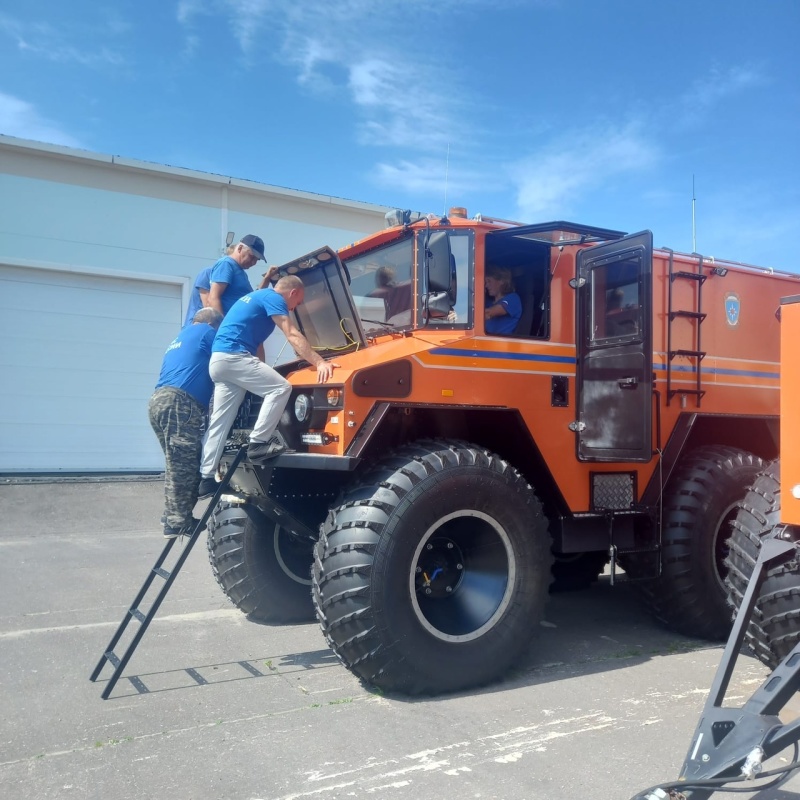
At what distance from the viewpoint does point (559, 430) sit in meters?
5.02

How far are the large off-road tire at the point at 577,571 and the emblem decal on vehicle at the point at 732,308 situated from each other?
2024 mm

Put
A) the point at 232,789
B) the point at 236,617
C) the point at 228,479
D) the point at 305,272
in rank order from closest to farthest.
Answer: the point at 232,789 → the point at 228,479 → the point at 305,272 → the point at 236,617

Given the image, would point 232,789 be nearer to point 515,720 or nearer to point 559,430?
point 515,720

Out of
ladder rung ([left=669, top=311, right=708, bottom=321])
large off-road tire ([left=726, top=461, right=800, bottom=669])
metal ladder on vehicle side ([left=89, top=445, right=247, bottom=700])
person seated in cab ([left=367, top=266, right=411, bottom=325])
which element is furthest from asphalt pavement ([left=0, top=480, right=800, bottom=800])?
ladder rung ([left=669, top=311, right=708, bottom=321])

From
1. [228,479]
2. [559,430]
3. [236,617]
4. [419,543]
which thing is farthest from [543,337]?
[236,617]

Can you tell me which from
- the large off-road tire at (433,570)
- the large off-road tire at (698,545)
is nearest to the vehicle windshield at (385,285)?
the large off-road tire at (433,570)

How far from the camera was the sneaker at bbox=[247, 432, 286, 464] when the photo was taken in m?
4.44

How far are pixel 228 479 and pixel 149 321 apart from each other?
7.84 meters

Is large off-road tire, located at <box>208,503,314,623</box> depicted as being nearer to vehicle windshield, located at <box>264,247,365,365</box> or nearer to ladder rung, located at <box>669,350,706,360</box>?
vehicle windshield, located at <box>264,247,365,365</box>

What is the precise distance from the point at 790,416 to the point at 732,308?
292cm

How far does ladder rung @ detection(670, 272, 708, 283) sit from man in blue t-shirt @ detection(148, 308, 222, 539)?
128 inches

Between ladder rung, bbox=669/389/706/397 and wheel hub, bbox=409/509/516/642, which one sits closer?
wheel hub, bbox=409/509/516/642

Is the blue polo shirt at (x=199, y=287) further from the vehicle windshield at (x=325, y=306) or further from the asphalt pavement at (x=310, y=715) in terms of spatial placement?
the asphalt pavement at (x=310, y=715)

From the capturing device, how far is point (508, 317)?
5.01 m
